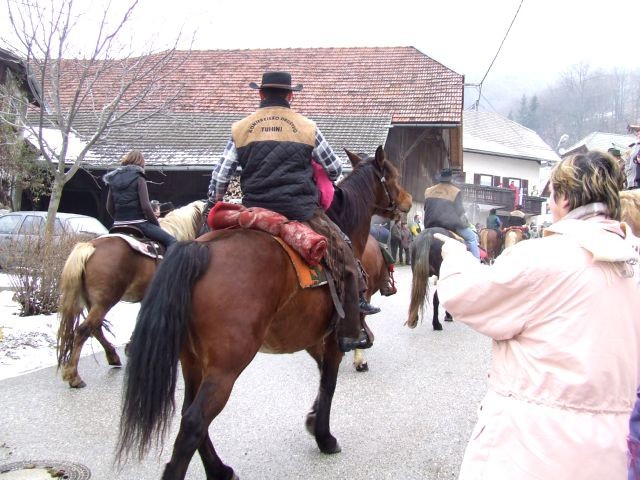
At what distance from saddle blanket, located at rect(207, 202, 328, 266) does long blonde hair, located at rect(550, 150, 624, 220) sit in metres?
1.60

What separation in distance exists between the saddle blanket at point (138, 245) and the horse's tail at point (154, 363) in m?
3.48

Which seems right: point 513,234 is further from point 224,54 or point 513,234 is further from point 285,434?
point 285,434

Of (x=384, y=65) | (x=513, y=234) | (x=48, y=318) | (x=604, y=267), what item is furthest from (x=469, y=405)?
(x=384, y=65)

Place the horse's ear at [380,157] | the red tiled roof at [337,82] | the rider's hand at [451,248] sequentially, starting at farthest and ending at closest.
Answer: the red tiled roof at [337,82] < the horse's ear at [380,157] < the rider's hand at [451,248]

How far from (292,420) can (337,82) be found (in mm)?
19648

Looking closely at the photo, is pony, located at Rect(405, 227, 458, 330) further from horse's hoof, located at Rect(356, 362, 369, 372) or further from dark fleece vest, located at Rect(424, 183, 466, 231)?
horse's hoof, located at Rect(356, 362, 369, 372)

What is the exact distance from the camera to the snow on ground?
645 centimetres

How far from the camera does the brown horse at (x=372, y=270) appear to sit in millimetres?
6500

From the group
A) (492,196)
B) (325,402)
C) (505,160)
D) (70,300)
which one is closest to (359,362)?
(325,402)

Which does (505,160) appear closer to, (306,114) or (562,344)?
(306,114)

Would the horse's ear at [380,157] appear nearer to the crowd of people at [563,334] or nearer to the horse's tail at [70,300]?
the crowd of people at [563,334]

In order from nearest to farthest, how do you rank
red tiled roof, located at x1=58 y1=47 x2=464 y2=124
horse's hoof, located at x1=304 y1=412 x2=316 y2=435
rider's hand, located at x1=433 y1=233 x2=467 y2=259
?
rider's hand, located at x1=433 y1=233 x2=467 y2=259, horse's hoof, located at x1=304 y1=412 x2=316 y2=435, red tiled roof, located at x1=58 y1=47 x2=464 y2=124

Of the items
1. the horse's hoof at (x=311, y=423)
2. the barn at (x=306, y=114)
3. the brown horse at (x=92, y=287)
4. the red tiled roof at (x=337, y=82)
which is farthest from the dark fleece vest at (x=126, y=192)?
the red tiled roof at (x=337, y=82)

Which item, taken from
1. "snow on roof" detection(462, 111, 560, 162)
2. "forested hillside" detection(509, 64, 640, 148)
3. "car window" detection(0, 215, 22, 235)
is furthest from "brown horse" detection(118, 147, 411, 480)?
"forested hillside" detection(509, 64, 640, 148)
